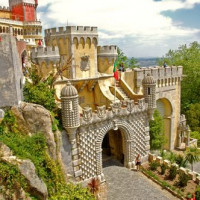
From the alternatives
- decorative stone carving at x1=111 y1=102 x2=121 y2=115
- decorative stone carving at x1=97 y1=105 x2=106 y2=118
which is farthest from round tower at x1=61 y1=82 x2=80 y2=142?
decorative stone carving at x1=111 y1=102 x2=121 y2=115

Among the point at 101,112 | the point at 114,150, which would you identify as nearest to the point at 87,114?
the point at 101,112

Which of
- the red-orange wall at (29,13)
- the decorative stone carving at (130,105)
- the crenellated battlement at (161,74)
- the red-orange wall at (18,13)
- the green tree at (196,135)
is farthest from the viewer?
the red-orange wall at (29,13)

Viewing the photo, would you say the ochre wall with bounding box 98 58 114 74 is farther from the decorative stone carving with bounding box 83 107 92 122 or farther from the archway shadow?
the archway shadow

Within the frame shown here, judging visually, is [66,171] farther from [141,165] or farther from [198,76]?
[198,76]

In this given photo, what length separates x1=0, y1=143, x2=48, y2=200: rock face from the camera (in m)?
13.1

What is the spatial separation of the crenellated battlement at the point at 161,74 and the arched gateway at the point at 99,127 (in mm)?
3703

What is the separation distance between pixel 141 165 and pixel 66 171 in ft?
29.3

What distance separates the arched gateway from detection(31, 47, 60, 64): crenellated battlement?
5.34 m

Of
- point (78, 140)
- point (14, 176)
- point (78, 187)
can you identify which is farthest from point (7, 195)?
point (78, 140)

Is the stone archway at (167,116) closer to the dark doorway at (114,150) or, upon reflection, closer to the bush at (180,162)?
the bush at (180,162)

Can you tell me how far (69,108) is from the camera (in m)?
18.1

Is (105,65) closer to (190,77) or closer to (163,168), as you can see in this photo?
(163,168)

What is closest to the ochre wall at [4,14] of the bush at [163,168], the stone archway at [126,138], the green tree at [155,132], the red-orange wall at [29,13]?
the red-orange wall at [29,13]

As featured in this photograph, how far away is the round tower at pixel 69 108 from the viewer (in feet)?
59.0
